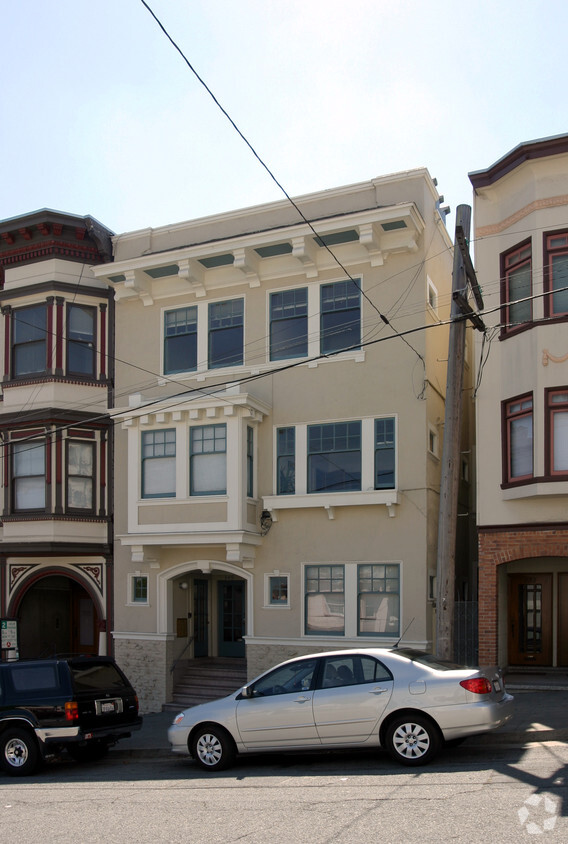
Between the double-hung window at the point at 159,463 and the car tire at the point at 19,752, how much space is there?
22.1ft

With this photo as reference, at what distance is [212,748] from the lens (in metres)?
11.2

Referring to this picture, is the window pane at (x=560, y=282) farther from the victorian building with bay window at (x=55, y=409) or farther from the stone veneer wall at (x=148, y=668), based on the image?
the stone veneer wall at (x=148, y=668)

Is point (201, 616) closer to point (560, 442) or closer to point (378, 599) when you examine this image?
point (378, 599)

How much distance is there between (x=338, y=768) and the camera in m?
10.6

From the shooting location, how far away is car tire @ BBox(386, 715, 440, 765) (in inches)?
Result: 392

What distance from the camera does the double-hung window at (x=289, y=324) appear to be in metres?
18.0

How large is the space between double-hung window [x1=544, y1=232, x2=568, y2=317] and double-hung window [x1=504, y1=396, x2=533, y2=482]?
1647mm

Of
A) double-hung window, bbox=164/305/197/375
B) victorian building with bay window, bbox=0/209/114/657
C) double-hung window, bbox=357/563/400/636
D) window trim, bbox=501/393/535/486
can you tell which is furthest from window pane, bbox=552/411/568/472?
victorian building with bay window, bbox=0/209/114/657

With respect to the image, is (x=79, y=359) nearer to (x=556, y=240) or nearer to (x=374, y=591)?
(x=374, y=591)

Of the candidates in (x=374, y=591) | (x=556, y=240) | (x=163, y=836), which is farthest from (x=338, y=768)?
(x=556, y=240)

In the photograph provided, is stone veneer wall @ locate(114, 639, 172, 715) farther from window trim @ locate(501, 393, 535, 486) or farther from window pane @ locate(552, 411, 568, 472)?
window pane @ locate(552, 411, 568, 472)

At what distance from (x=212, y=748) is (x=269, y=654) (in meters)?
6.34

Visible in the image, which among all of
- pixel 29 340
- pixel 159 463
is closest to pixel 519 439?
pixel 159 463

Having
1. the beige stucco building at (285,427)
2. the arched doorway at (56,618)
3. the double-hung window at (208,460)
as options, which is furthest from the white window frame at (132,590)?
the double-hung window at (208,460)
